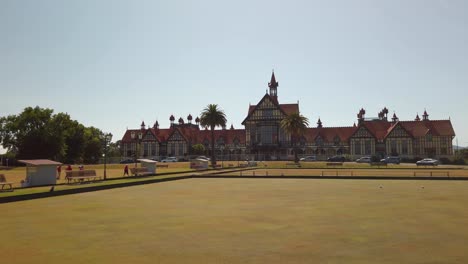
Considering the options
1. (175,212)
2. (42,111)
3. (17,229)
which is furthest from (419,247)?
(42,111)

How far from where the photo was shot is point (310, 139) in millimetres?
110375

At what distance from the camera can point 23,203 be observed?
18.9m

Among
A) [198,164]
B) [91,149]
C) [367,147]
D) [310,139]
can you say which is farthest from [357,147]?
[91,149]

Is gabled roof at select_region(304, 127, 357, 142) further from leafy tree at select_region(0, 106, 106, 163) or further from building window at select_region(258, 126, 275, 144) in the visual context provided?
leafy tree at select_region(0, 106, 106, 163)

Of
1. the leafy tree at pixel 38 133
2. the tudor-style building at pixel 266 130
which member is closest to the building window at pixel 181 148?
the tudor-style building at pixel 266 130

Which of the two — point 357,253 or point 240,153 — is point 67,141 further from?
point 357,253

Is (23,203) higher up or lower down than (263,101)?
lower down

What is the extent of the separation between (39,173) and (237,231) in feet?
65.1

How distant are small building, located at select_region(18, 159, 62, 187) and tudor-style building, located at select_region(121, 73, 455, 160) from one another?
231 ft

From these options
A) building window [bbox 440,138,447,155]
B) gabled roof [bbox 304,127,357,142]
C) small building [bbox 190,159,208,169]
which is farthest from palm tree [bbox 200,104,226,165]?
building window [bbox 440,138,447,155]

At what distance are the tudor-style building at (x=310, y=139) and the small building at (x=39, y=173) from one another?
231 feet

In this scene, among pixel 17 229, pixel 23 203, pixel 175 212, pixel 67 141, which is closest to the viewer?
pixel 17 229

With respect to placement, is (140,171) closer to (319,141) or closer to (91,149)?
(91,149)

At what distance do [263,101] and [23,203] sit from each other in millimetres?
88063
